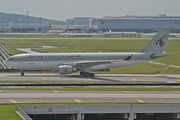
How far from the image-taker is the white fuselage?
183 ft

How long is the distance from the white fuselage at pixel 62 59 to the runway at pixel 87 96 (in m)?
14.6

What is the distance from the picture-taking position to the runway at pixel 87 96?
120 ft

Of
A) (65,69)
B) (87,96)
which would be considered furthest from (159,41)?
(87,96)

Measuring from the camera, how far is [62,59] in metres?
56.5

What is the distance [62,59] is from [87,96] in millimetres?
18888

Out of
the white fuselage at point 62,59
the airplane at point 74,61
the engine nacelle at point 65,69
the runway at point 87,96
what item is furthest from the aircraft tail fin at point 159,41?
the runway at point 87,96

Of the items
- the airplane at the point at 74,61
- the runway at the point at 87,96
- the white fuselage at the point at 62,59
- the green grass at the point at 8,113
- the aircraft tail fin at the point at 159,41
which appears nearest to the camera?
the green grass at the point at 8,113

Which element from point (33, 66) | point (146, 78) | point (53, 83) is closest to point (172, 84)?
point (146, 78)

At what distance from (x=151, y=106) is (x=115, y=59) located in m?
24.2

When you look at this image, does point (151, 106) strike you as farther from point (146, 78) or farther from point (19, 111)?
point (146, 78)

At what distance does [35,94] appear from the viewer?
40.1 m

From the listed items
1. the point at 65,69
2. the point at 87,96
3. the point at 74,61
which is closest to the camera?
the point at 87,96

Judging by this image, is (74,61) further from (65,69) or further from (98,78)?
(98,78)

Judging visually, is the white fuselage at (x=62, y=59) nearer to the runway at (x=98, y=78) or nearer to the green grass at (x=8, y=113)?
the runway at (x=98, y=78)
